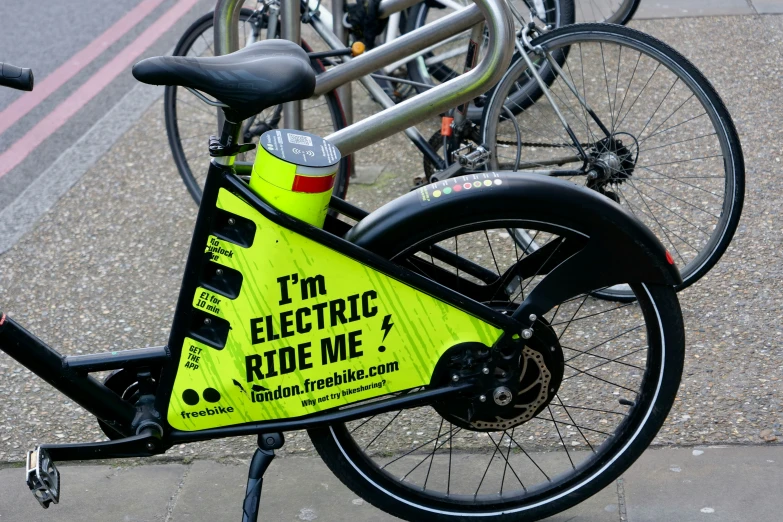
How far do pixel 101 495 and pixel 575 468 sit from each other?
145 centimetres

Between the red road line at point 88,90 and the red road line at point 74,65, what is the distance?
0.18 metres

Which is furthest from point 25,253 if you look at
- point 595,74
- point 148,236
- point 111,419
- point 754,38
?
point 754,38

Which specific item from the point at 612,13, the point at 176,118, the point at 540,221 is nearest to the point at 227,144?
the point at 540,221

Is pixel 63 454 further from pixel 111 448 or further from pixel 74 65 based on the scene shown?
pixel 74 65

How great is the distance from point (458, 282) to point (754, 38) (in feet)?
13.7

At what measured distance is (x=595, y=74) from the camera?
552cm

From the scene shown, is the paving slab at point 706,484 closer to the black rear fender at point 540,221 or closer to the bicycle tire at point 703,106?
the bicycle tire at point 703,106

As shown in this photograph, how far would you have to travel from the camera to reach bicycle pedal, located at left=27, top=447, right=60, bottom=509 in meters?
2.45

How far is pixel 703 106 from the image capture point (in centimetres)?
333

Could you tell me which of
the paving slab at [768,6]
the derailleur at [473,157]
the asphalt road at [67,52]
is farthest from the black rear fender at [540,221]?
the paving slab at [768,6]

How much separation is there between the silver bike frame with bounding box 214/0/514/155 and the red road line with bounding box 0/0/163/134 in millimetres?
2999

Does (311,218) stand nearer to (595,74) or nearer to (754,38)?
(595,74)

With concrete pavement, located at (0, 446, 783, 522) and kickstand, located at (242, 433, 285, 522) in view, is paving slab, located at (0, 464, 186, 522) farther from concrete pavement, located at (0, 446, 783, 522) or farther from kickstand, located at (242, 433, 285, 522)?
kickstand, located at (242, 433, 285, 522)

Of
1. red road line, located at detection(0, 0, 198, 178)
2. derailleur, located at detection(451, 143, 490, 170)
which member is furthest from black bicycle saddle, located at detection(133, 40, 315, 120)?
red road line, located at detection(0, 0, 198, 178)
